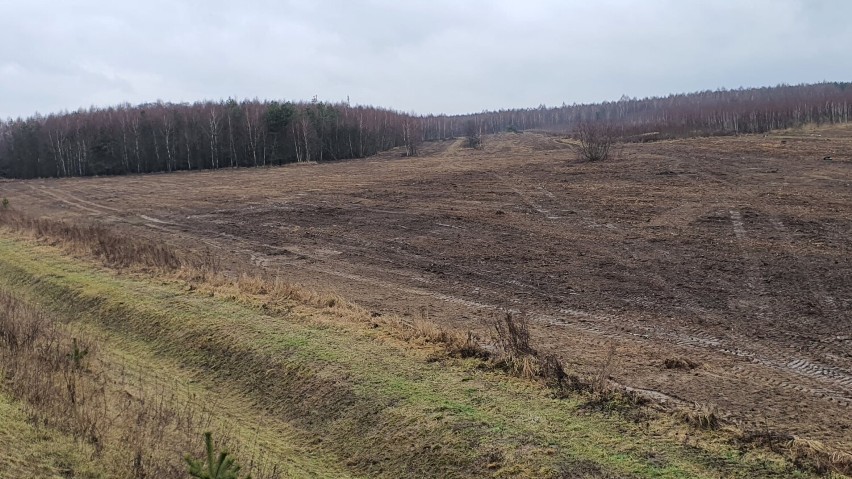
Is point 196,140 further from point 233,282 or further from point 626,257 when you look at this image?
point 626,257

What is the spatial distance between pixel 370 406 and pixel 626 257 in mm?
9895

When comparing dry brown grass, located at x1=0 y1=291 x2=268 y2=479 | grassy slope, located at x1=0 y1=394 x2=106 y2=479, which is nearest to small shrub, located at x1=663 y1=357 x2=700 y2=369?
dry brown grass, located at x1=0 y1=291 x2=268 y2=479

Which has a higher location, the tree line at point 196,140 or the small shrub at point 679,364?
the tree line at point 196,140

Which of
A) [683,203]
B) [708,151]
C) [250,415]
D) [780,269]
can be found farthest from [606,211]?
→ [708,151]

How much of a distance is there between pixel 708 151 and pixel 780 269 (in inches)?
1103

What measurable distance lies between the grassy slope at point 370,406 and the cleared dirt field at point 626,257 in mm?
1348

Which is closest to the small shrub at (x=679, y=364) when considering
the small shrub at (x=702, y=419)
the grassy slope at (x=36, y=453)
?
the small shrub at (x=702, y=419)

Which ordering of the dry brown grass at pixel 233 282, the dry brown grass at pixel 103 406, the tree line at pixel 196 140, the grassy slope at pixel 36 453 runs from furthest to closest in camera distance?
the tree line at pixel 196 140 → the dry brown grass at pixel 233 282 → the dry brown grass at pixel 103 406 → the grassy slope at pixel 36 453

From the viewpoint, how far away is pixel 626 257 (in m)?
15.8

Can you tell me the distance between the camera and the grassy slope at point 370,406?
6.16 meters

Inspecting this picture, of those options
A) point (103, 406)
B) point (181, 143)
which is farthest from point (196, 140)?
point (103, 406)

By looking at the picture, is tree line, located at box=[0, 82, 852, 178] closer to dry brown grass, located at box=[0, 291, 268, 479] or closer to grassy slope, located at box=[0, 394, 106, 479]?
dry brown grass, located at box=[0, 291, 268, 479]

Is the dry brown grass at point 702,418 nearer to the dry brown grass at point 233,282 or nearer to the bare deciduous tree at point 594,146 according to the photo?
the dry brown grass at point 233,282

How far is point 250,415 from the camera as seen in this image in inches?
331
